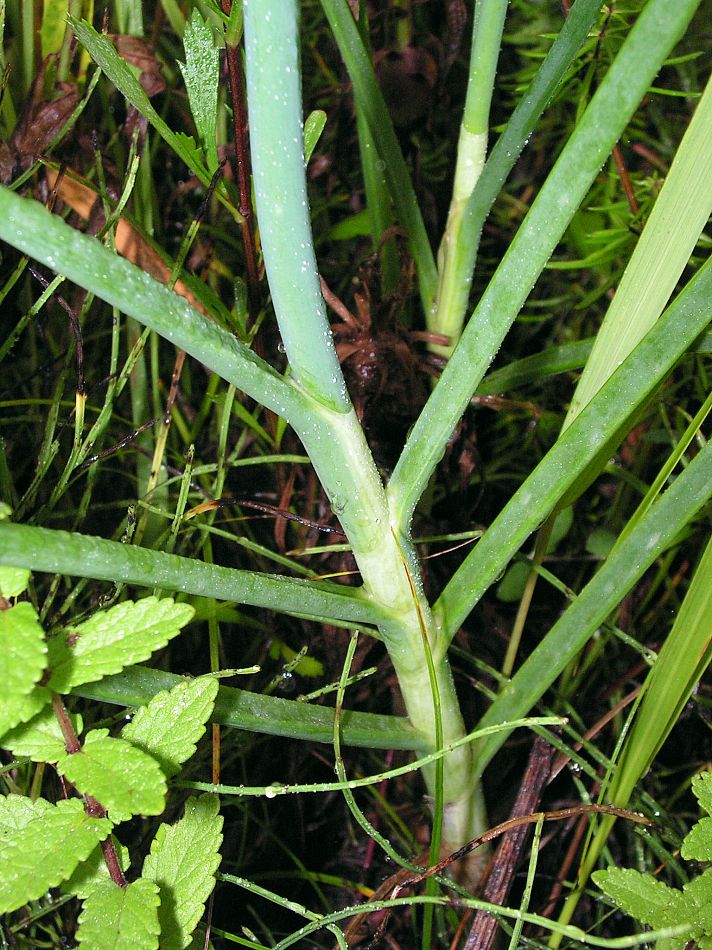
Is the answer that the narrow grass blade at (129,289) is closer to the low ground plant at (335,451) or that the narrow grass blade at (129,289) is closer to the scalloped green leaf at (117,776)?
the low ground plant at (335,451)

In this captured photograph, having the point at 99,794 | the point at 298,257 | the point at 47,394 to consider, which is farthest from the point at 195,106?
the point at 99,794

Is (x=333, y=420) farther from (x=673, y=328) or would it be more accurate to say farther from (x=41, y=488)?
(x=41, y=488)

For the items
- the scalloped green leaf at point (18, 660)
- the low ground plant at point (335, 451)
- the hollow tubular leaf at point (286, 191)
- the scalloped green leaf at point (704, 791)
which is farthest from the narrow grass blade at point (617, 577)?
the scalloped green leaf at point (18, 660)

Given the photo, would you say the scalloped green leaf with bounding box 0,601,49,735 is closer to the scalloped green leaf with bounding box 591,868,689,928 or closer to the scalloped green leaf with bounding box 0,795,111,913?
the scalloped green leaf with bounding box 0,795,111,913

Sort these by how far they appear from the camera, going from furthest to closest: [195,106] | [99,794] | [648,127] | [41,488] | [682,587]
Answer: [648,127] < [682,587] < [41,488] < [195,106] < [99,794]

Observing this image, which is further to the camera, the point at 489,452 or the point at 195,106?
the point at 489,452

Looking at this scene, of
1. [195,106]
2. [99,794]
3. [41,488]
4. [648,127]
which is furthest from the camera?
[648,127]

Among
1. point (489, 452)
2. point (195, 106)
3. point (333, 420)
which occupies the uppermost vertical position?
point (195, 106)

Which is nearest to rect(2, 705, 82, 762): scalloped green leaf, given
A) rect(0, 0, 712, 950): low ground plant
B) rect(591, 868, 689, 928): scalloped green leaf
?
rect(0, 0, 712, 950): low ground plant
